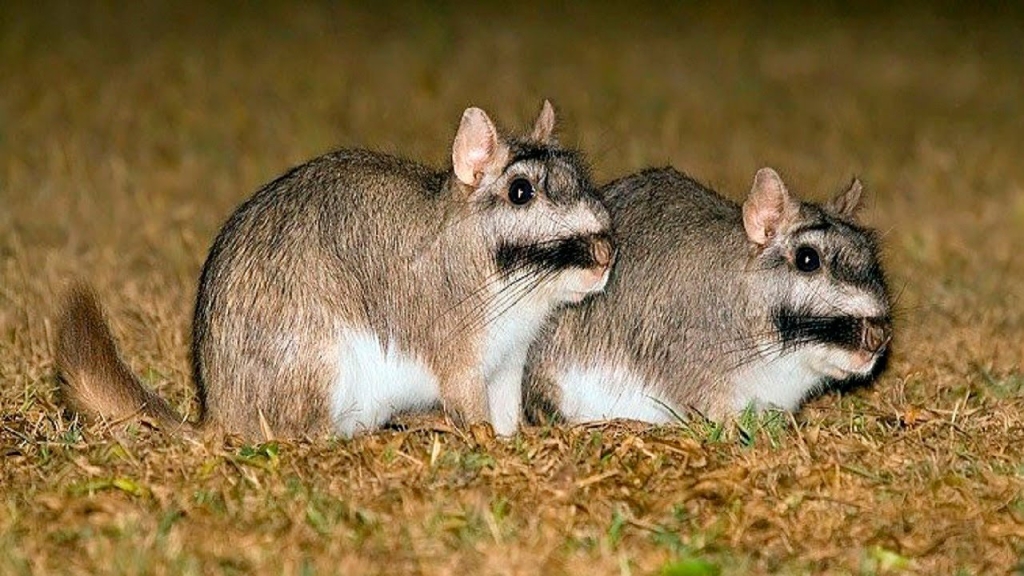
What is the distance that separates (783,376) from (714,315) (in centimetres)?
37

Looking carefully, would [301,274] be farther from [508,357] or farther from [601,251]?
[601,251]

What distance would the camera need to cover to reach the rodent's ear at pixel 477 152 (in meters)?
6.46

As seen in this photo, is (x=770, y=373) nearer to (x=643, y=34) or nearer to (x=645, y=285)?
(x=645, y=285)

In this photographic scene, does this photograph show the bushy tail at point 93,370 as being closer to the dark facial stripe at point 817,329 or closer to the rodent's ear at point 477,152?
the rodent's ear at point 477,152

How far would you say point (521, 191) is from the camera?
6492mm

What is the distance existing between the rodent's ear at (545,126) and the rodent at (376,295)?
245mm

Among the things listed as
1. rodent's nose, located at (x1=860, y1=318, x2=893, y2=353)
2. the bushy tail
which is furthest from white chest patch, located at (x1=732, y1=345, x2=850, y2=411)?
the bushy tail

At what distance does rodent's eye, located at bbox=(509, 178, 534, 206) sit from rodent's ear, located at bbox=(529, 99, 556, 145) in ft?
1.34

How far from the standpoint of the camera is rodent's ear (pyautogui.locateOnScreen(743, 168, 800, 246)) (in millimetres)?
6914

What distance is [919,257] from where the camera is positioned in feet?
34.6

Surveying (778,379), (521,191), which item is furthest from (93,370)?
(778,379)

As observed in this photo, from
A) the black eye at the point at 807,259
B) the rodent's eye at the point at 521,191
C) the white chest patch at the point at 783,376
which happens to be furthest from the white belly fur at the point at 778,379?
the rodent's eye at the point at 521,191

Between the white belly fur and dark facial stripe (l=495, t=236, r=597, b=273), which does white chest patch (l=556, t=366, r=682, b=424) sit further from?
dark facial stripe (l=495, t=236, r=597, b=273)

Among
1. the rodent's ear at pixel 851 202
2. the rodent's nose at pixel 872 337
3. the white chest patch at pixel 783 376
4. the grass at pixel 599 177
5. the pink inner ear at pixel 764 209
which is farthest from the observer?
the rodent's ear at pixel 851 202
